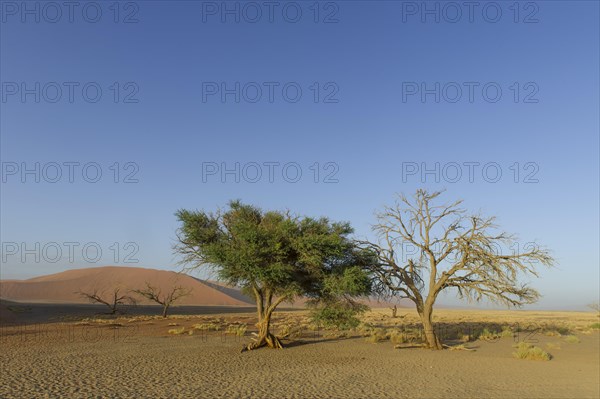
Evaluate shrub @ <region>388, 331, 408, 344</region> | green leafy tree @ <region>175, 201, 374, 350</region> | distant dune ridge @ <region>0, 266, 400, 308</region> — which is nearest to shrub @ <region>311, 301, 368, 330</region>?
green leafy tree @ <region>175, 201, 374, 350</region>

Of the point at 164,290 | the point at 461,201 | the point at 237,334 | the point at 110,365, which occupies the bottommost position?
the point at 164,290

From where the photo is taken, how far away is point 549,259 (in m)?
Result: 20.9

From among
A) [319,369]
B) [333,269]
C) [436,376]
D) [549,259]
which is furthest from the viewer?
[333,269]

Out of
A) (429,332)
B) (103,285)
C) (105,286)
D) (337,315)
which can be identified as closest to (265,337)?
(337,315)

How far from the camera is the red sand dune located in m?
132

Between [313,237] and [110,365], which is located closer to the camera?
[110,365]

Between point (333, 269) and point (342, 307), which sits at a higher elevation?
point (333, 269)

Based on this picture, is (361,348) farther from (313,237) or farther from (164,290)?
(164,290)

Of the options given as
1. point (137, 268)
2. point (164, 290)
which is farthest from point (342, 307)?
point (137, 268)

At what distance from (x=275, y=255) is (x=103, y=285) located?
14686 centimetres

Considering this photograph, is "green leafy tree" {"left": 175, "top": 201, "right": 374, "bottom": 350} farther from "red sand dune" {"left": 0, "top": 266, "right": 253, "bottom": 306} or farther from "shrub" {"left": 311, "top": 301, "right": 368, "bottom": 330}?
"red sand dune" {"left": 0, "top": 266, "right": 253, "bottom": 306}

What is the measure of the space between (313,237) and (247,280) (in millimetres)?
4258

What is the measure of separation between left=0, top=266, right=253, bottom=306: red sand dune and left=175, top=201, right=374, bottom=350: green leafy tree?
104 meters

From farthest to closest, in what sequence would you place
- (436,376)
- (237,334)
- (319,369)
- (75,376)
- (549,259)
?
(237,334) → (549,259) → (319,369) → (436,376) → (75,376)
